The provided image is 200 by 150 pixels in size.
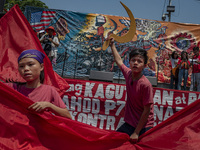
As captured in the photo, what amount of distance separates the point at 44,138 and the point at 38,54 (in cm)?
72

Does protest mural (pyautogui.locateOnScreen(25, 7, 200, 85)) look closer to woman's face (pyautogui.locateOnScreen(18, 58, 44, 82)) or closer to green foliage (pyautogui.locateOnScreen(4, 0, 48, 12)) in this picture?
woman's face (pyautogui.locateOnScreen(18, 58, 44, 82))

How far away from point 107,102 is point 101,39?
5550 millimetres

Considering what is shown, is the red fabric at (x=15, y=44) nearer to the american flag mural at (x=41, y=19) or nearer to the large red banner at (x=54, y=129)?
the large red banner at (x=54, y=129)

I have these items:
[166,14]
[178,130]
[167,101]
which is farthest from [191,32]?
[166,14]

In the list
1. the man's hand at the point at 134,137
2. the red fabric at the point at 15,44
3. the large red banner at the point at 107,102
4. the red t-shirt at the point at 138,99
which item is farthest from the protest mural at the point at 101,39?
the man's hand at the point at 134,137

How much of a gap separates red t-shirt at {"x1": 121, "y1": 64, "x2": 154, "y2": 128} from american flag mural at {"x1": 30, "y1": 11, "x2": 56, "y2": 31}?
25.1 feet

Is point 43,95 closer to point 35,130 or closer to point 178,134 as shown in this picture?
point 35,130

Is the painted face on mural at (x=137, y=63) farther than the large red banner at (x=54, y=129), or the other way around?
the painted face on mural at (x=137, y=63)

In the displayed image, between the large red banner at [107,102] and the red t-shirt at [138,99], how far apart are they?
1.84m

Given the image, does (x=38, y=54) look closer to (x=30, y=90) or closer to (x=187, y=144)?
(x=30, y=90)

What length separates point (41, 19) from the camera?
8.99m

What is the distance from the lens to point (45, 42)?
6461mm

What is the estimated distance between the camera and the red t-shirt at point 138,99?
2.01m

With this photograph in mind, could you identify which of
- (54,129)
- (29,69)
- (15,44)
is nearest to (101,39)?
(15,44)
